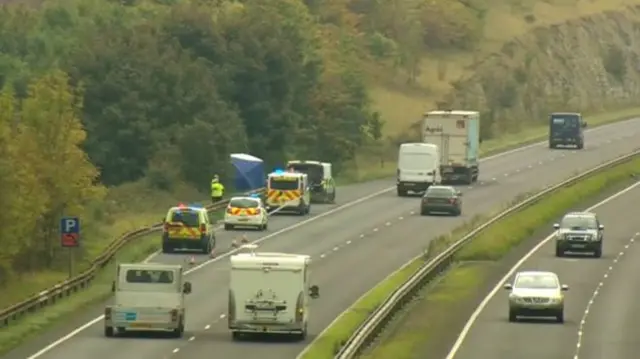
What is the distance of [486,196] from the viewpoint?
94.0 m

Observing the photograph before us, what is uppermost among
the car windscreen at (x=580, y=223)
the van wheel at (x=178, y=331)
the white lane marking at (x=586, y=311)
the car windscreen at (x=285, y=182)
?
the car windscreen at (x=285, y=182)

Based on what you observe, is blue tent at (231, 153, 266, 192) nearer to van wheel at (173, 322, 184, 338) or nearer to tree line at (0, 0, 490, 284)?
tree line at (0, 0, 490, 284)

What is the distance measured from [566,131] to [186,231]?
55726 mm

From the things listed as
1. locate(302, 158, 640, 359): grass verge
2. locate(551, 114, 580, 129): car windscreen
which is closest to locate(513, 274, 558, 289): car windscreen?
locate(302, 158, 640, 359): grass verge

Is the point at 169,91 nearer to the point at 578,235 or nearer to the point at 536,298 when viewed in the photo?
the point at 578,235

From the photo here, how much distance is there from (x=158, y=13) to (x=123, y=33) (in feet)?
54.8

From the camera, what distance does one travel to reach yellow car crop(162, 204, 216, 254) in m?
69.1

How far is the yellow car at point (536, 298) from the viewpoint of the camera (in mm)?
53875

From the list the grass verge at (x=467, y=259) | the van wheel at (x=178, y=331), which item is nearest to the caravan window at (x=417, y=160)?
the grass verge at (x=467, y=259)

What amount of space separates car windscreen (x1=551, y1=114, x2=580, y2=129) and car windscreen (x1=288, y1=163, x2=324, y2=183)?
3328 cm

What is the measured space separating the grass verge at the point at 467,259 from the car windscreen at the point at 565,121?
9.67 m

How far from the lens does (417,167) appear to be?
92.9 meters

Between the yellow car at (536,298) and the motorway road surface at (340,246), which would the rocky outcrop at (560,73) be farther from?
the yellow car at (536,298)

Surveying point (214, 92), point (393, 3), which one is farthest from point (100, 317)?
point (393, 3)
